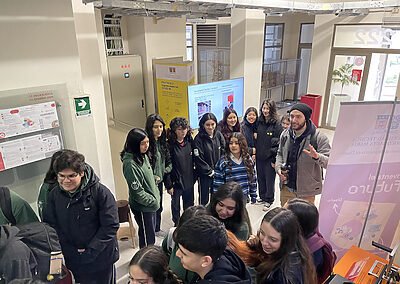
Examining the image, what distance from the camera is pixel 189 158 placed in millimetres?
3248

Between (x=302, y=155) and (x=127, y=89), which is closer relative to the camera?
(x=302, y=155)

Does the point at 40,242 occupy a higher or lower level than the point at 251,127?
lower

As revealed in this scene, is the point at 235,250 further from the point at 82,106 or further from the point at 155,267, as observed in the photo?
the point at 82,106

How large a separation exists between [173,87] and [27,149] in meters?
2.64

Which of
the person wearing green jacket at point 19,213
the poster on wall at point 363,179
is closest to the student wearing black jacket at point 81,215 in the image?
the person wearing green jacket at point 19,213

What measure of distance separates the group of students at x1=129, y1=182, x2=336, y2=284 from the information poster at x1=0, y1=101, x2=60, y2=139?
64.7 inches

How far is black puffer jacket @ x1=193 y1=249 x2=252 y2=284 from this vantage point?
1333 mm

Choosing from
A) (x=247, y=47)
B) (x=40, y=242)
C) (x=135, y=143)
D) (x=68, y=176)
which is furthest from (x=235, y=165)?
(x=247, y=47)

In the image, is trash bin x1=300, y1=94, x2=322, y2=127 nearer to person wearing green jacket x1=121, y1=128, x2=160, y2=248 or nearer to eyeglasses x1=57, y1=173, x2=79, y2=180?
person wearing green jacket x1=121, y1=128, x2=160, y2=248

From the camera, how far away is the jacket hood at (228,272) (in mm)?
1333

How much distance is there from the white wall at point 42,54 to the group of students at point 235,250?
1.62 metres

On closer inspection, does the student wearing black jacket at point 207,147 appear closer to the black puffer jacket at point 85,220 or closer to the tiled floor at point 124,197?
the tiled floor at point 124,197

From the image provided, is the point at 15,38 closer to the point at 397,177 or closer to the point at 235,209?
the point at 235,209

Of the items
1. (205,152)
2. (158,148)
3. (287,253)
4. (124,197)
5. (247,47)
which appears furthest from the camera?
(247,47)
